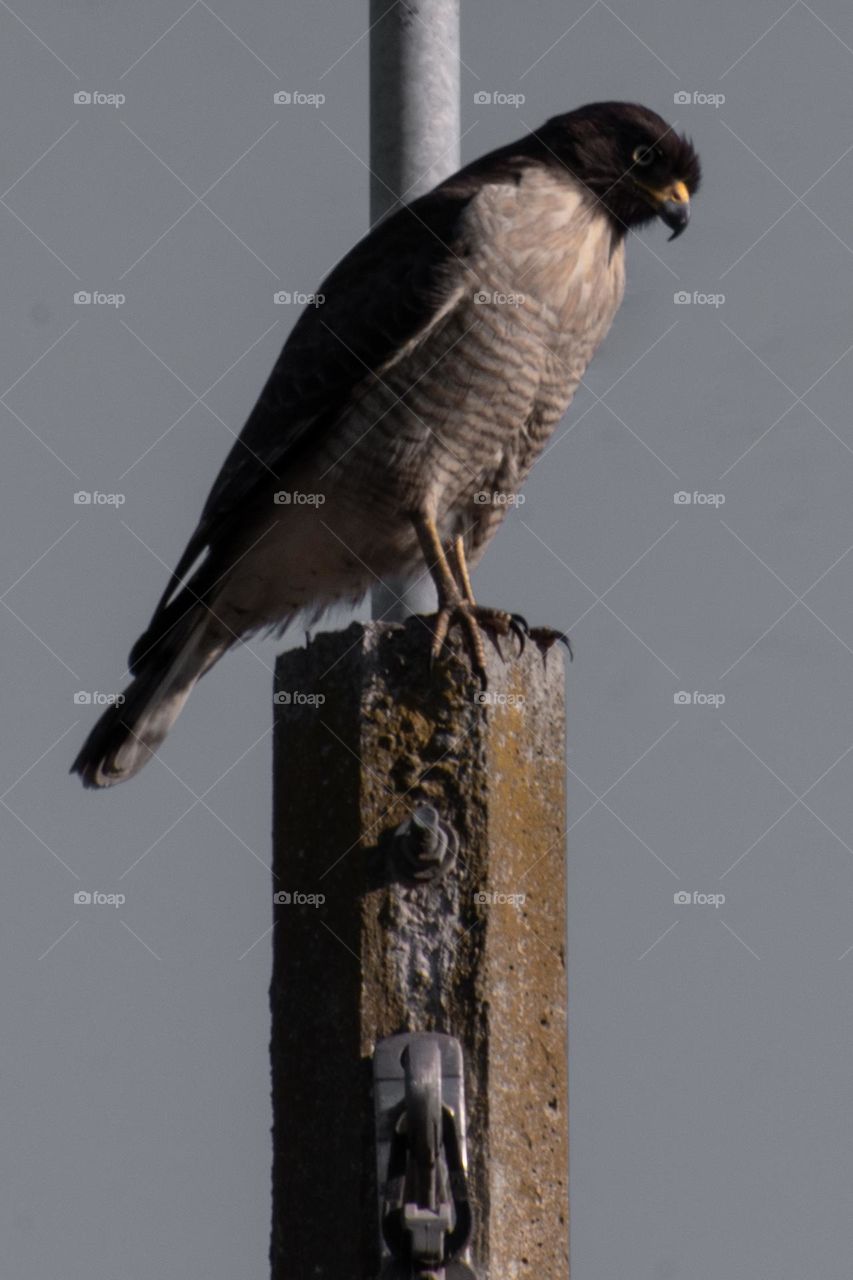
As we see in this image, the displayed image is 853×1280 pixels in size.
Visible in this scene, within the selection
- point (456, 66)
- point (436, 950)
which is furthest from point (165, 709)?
point (436, 950)

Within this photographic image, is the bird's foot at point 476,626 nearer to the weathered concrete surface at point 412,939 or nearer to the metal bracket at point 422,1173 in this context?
the weathered concrete surface at point 412,939

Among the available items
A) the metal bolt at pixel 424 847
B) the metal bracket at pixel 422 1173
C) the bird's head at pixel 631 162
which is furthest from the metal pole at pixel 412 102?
the metal bracket at pixel 422 1173

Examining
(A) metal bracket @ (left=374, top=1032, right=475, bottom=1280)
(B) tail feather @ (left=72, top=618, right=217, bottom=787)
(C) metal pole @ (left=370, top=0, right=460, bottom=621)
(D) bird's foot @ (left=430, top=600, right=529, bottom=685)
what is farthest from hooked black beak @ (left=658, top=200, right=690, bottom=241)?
(A) metal bracket @ (left=374, top=1032, right=475, bottom=1280)

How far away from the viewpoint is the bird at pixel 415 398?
5445 millimetres

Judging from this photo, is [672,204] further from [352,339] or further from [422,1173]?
[422,1173]

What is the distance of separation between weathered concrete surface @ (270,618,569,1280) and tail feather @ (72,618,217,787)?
1.72 m

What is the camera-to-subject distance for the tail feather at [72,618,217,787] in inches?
215

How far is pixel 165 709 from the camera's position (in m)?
5.63

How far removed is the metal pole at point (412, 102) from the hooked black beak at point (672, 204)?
1.28 meters

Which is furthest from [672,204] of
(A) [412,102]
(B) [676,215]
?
(A) [412,102]

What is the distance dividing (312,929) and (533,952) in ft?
1.22

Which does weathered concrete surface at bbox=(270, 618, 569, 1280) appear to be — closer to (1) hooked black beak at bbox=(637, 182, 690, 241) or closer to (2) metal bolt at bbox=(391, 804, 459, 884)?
(2) metal bolt at bbox=(391, 804, 459, 884)

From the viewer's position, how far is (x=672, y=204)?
5859 millimetres

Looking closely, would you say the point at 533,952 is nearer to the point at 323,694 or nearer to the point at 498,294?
the point at 323,694
